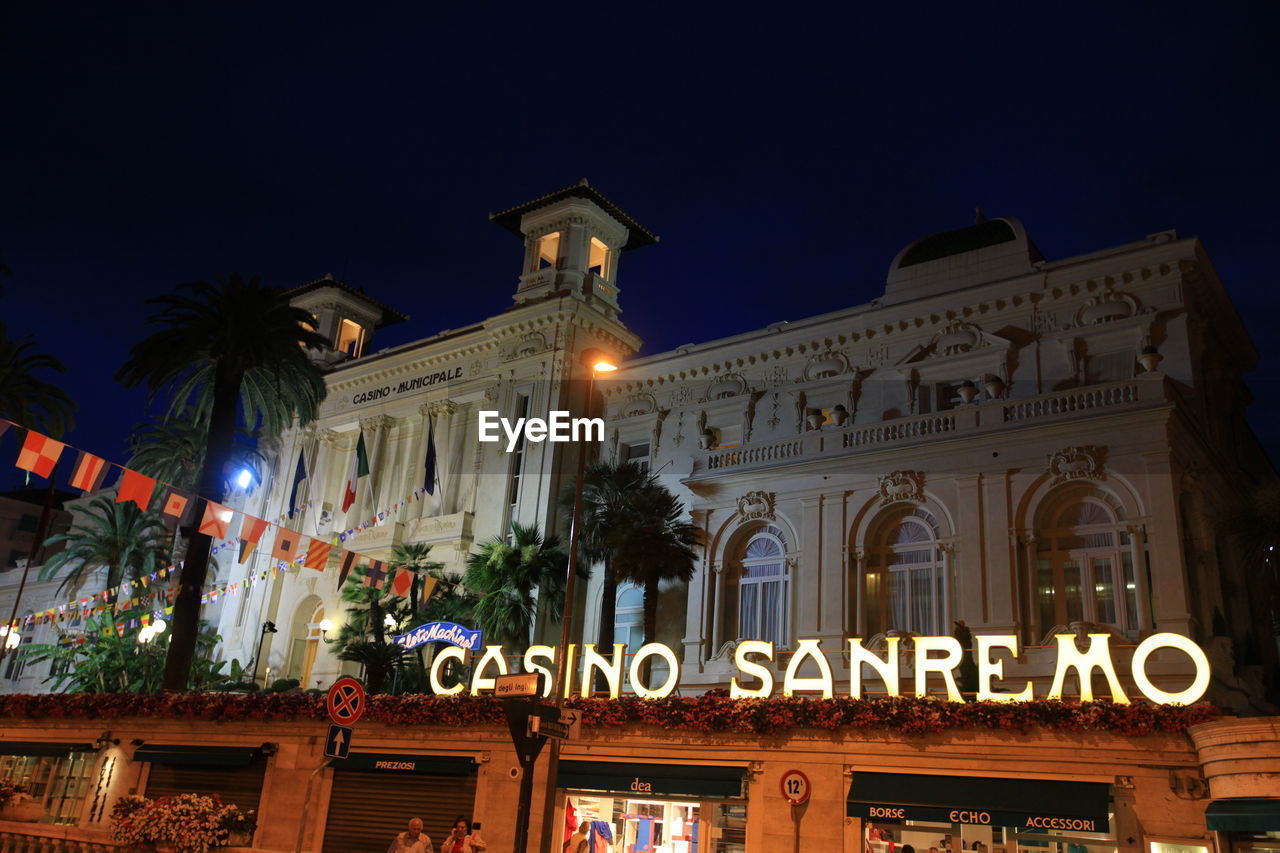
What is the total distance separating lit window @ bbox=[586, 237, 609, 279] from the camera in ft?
161

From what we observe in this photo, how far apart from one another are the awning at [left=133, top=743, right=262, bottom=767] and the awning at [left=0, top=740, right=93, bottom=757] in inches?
88.9

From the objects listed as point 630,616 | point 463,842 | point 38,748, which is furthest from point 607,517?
point 38,748

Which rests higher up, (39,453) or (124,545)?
(124,545)

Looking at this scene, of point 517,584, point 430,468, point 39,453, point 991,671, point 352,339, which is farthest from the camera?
point 352,339

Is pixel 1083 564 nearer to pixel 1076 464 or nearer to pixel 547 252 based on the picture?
pixel 1076 464

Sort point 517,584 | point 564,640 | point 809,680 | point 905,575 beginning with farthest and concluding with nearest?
1. point 517,584
2. point 905,575
3. point 809,680
4. point 564,640

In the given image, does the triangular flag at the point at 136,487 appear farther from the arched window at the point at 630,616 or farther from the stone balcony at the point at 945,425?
the arched window at the point at 630,616

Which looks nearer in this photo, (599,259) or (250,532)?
(250,532)

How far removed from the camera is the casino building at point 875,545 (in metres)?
18.5

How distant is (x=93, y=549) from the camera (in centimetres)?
5612

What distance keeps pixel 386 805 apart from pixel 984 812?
13.2m

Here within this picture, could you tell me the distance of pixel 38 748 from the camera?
96.1ft

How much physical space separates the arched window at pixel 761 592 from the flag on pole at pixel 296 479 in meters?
24.4

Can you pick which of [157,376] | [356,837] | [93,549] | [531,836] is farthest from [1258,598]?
[93,549]
